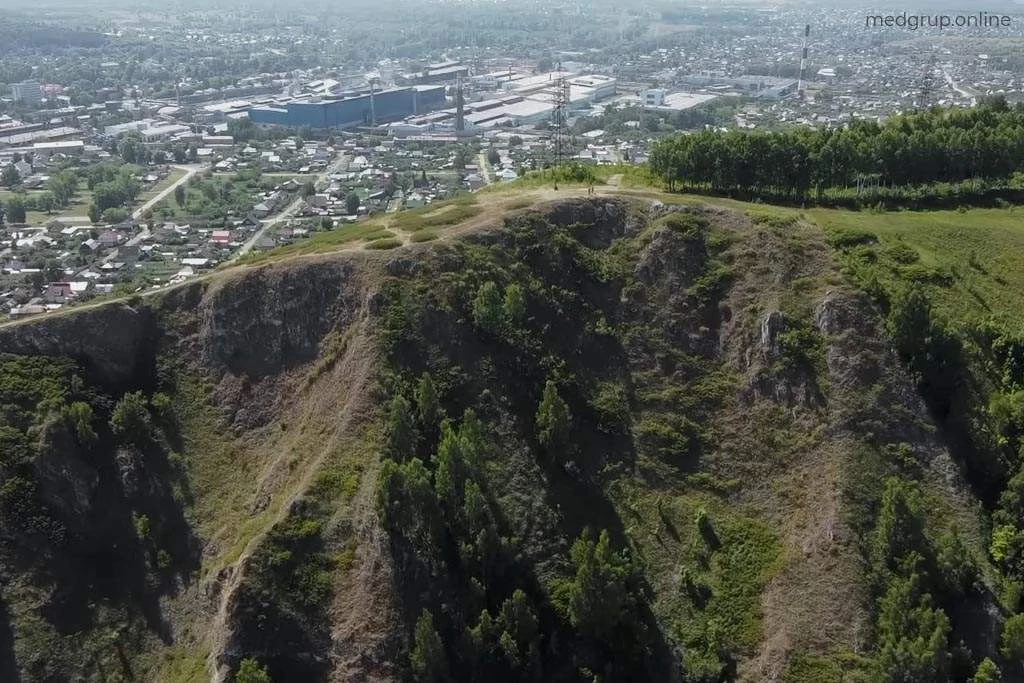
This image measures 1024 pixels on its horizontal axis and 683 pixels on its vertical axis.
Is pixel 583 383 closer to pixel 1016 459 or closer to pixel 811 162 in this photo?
pixel 1016 459

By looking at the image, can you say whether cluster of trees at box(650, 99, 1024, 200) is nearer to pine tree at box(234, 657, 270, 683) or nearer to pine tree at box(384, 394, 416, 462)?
pine tree at box(384, 394, 416, 462)

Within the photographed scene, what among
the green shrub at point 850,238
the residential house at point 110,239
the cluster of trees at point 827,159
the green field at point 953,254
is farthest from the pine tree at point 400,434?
the residential house at point 110,239

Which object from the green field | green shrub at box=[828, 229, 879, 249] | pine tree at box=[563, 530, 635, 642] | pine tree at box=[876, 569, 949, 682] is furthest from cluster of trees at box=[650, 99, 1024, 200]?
pine tree at box=[876, 569, 949, 682]

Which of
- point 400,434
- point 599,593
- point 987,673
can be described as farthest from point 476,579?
Result: point 987,673

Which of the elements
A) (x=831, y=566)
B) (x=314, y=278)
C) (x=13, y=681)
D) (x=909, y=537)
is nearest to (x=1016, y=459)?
(x=909, y=537)

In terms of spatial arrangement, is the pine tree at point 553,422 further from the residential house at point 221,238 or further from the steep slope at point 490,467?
the residential house at point 221,238

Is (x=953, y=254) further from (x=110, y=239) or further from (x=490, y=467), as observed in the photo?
(x=110, y=239)

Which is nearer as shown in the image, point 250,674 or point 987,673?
point 987,673
